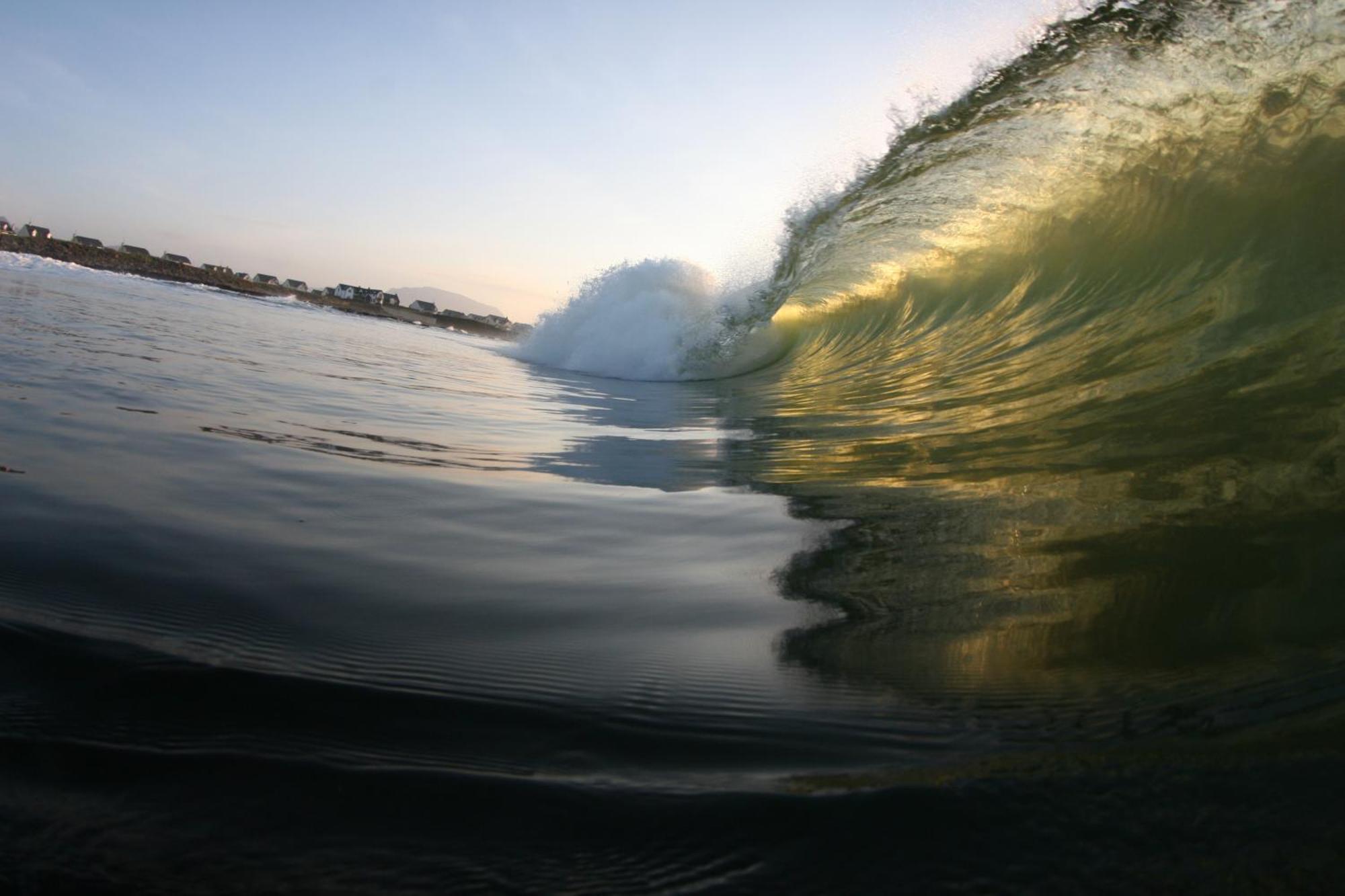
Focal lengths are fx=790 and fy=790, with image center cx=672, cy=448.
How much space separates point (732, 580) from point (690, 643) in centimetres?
35

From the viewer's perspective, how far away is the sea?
62 centimetres

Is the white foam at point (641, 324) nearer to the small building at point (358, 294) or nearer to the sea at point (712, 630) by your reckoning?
the sea at point (712, 630)

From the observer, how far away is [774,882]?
58cm

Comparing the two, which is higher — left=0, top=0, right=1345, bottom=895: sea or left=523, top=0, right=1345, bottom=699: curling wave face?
left=523, top=0, right=1345, bottom=699: curling wave face

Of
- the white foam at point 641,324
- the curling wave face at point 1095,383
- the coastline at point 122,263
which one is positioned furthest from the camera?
the coastline at point 122,263

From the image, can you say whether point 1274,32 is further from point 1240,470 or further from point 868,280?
point 868,280

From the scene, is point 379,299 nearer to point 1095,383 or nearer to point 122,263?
point 122,263

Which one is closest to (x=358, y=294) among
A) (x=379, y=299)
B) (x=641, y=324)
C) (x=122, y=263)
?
(x=379, y=299)

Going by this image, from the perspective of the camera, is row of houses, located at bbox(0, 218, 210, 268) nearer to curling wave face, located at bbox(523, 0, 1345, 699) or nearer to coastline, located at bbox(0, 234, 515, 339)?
coastline, located at bbox(0, 234, 515, 339)

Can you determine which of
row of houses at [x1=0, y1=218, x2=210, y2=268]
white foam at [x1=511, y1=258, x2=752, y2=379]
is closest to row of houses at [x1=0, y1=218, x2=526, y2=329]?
row of houses at [x1=0, y1=218, x2=210, y2=268]

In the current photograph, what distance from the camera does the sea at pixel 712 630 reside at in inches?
24.5

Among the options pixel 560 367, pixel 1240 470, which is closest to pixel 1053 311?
pixel 1240 470

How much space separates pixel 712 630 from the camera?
119 cm

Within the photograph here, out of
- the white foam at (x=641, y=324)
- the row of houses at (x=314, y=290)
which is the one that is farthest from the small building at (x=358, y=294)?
the white foam at (x=641, y=324)
